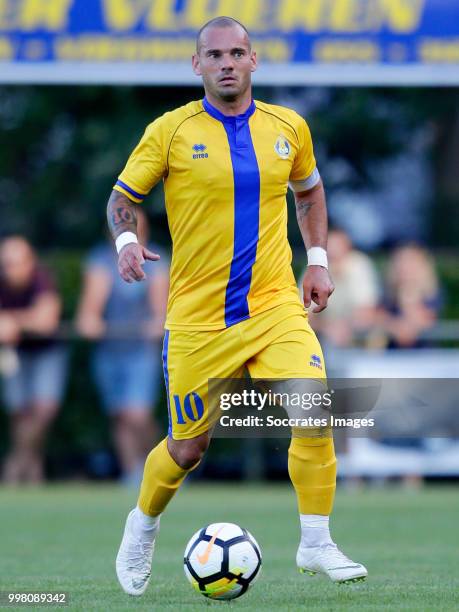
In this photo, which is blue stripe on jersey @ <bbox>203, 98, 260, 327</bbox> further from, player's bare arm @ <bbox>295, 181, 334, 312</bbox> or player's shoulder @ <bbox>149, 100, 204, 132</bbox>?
player's bare arm @ <bbox>295, 181, 334, 312</bbox>

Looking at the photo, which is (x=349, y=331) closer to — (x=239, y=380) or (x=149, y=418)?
(x=149, y=418)

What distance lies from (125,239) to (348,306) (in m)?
8.38

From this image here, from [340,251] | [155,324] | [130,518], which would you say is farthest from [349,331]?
[130,518]

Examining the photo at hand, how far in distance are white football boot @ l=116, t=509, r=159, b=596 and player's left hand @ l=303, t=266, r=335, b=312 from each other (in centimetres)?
135

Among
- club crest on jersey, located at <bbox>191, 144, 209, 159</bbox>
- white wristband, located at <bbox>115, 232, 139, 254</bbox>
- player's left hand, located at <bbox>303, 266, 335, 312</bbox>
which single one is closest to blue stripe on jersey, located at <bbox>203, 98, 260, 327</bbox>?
club crest on jersey, located at <bbox>191, 144, 209, 159</bbox>

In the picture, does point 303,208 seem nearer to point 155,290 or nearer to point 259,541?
point 259,541

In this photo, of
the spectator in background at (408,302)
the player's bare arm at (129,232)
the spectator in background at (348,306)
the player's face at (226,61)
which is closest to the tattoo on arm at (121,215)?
the player's bare arm at (129,232)

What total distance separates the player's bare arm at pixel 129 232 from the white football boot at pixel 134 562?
50.6 inches

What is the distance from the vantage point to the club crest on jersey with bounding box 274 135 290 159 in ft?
23.5

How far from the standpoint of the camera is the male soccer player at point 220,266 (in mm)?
6988

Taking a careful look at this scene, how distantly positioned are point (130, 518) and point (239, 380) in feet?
2.94

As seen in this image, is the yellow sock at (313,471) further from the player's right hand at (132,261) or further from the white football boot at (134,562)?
the player's right hand at (132,261)

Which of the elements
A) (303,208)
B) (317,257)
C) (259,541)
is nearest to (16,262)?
(259,541)

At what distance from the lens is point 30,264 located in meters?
14.9
